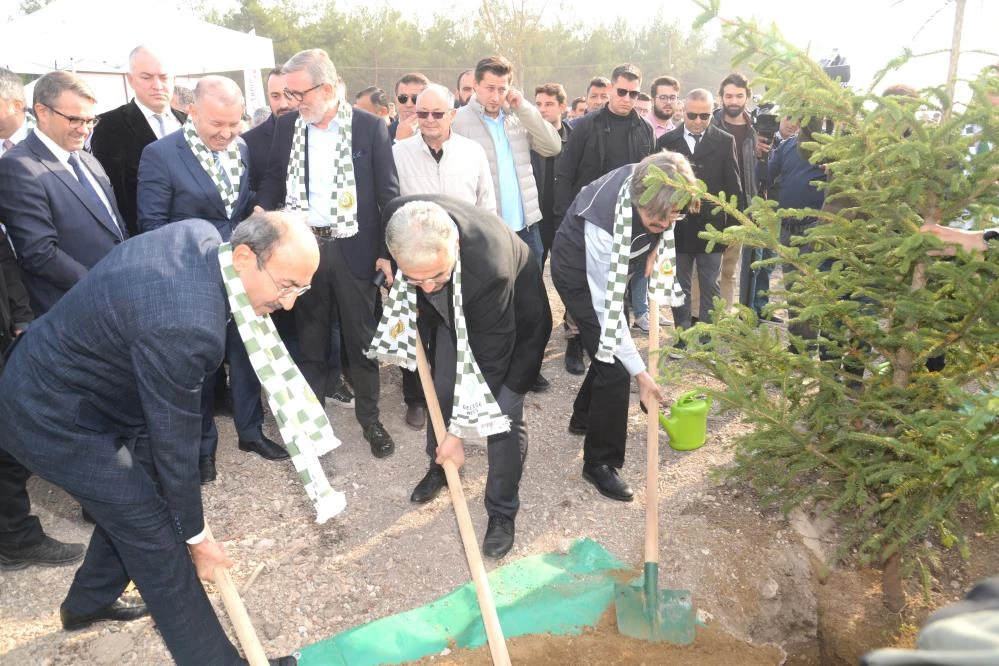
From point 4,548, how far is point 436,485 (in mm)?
2031

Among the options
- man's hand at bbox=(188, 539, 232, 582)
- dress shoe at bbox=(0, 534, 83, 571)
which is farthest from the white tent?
man's hand at bbox=(188, 539, 232, 582)

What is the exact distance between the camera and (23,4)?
30109 millimetres

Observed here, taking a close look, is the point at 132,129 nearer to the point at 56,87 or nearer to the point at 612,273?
the point at 56,87

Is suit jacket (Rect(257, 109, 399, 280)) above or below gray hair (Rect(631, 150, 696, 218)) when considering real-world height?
below

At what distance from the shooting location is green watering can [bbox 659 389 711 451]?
4348 mm

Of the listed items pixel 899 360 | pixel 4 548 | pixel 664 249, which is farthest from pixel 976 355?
pixel 4 548

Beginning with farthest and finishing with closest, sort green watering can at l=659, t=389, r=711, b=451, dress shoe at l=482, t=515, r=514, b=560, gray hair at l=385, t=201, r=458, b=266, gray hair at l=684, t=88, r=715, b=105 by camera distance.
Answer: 1. gray hair at l=684, t=88, r=715, b=105
2. green watering can at l=659, t=389, r=711, b=451
3. dress shoe at l=482, t=515, r=514, b=560
4. gray hair at l=385, t=201, r=458, b=266

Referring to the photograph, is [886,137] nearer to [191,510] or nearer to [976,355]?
[976,355]

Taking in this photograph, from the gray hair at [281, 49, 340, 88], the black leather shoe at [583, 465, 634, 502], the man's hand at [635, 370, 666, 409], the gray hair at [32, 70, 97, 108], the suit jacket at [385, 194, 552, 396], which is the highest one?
the gray hair at [281, 49, 340, 88]

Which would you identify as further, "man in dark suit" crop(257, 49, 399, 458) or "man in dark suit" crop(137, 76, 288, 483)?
"man in dark suit" crop(257, 49, 399, 458)

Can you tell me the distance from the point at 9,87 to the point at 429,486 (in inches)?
121

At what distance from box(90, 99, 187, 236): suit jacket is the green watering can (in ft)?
11.4

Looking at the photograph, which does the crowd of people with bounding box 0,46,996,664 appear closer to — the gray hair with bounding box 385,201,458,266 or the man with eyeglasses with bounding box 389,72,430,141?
the gray hair with bounding box 385,201,458,266

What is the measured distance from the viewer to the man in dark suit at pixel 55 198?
3.33 metres
